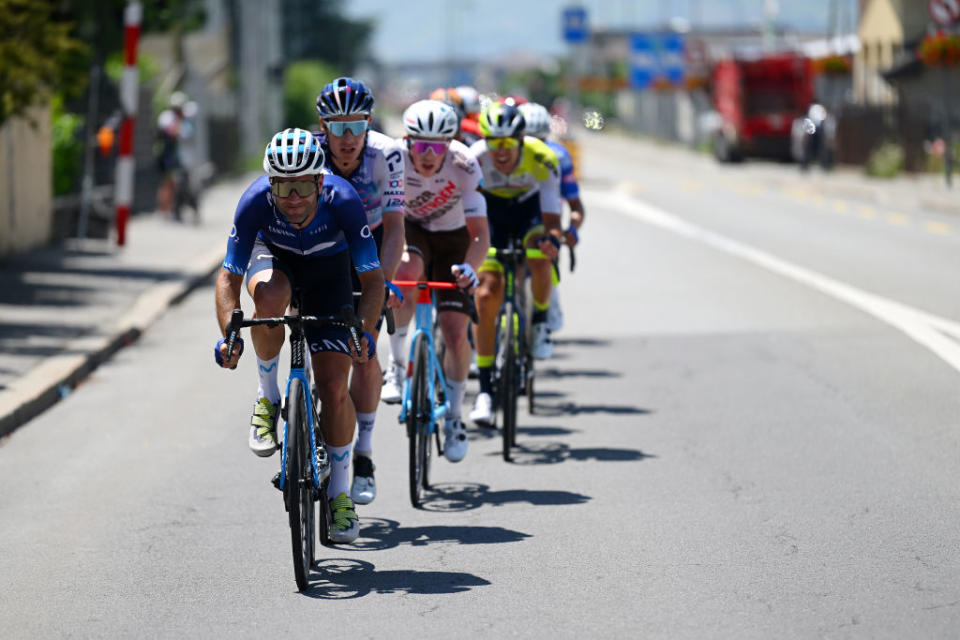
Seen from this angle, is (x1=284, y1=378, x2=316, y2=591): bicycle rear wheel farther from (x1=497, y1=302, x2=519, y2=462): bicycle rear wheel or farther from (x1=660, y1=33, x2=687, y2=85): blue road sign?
(x1=660, y1=33, x2=687, y2=85): blue road sign

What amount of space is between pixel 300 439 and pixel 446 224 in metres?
2.91

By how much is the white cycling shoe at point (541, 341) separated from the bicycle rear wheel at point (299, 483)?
465cm

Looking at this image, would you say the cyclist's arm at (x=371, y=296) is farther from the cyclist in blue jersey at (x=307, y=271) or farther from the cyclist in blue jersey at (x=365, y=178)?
the cyclist in blue jersey at (x=365, y=178)

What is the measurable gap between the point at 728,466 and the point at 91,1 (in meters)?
16.7

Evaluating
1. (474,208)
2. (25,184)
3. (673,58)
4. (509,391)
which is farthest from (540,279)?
(673,58)

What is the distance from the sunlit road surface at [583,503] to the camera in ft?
21.5

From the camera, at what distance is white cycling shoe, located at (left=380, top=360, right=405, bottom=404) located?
32.8 ft

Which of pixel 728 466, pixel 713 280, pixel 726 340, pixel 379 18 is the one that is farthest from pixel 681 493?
pixel 379 18

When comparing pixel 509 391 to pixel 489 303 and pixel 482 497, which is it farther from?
pixel 482 497

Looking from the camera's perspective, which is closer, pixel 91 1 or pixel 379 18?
pixel 91 1

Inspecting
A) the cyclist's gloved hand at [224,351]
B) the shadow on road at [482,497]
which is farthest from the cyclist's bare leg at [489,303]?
the cyclist's gloved hand at [224,351]

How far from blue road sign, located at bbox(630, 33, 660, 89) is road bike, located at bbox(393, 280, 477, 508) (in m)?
91.9

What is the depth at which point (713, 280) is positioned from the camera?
1978 centimetres

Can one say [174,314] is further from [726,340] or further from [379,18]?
[379,18]
